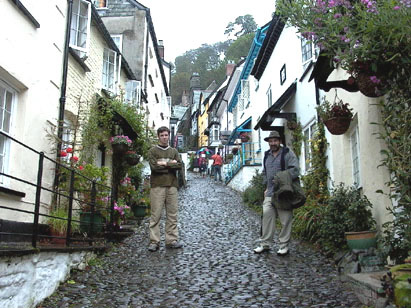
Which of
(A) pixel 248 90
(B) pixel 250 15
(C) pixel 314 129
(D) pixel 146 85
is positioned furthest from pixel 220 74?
(C) pixel 314 129

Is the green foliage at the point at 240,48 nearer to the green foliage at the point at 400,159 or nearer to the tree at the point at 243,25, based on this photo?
the tree at the point at 243,25

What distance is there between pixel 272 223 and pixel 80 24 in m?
6.19

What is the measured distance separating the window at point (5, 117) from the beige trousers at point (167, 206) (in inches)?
94.1

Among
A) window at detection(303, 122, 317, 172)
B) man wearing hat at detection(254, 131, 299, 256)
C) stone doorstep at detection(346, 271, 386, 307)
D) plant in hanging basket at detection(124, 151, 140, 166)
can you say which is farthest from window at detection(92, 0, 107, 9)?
stone doorstep at detection(346, 271, 386, 307)

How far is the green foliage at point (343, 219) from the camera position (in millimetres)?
6340

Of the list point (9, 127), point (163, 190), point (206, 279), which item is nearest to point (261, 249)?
point (206, 279)

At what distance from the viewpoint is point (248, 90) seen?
77.8 ft

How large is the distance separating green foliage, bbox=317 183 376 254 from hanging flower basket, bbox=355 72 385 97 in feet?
6.01

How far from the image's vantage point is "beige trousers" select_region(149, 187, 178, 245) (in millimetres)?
7402

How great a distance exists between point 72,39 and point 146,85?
9.92m

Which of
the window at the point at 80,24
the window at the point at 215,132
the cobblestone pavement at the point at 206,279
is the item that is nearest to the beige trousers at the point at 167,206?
the cobblestone pavement at the point at 206,279

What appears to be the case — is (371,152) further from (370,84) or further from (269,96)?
(269,96)

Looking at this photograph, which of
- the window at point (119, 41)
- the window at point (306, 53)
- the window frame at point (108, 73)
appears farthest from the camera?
the window at point (119, 41)

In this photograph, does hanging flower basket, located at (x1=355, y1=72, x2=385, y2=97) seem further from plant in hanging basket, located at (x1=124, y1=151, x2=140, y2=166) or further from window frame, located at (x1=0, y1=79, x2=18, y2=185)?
plant in hanging basket, located at (x1=124, y1=151, x2=140, y2=166)
